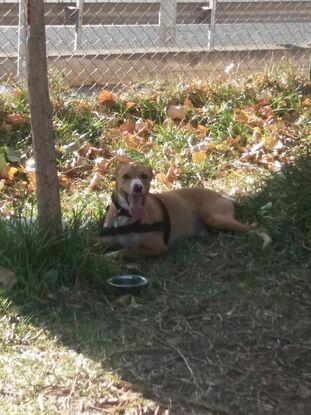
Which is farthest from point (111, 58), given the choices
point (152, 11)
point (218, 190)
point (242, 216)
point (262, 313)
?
point (262, 313)

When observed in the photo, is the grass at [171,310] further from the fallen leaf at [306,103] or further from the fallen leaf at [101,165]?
the fallen leaf at [306,103]

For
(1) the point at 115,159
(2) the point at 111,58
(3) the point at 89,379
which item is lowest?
(3) the point at 89,379

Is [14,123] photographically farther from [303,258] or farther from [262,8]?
[262,8]

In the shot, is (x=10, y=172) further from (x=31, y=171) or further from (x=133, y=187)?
(x=133, y=187)

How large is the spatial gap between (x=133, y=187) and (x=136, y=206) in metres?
0.15

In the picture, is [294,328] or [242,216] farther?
[242,216]

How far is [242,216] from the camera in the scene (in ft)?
20.4

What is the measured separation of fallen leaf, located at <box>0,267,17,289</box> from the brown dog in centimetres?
92

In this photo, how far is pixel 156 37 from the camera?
33.8 feet

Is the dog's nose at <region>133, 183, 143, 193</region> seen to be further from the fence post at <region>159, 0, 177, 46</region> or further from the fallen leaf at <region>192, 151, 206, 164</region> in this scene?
the fence post at <region>159, 0, 177, 46</region>

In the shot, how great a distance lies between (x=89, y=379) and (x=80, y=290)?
37.3 inches

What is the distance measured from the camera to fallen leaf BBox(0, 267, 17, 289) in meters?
4.90

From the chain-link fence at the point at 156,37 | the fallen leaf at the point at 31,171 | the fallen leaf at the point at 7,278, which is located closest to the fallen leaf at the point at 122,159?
the fallen leaf at the point at 31,171

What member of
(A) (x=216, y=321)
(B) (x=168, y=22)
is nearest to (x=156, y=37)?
(B) (x=168, y=22)
